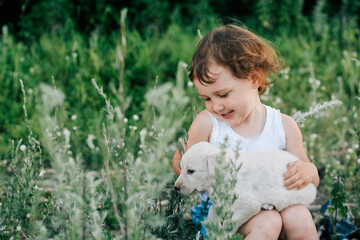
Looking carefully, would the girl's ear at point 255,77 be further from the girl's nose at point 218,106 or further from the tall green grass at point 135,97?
the tall green grass at point 135,97

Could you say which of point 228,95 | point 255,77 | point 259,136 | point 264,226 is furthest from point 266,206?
point 255,77

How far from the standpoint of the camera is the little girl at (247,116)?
7.29ft

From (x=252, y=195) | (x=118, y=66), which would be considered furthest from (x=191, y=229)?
(x=118, y=66)

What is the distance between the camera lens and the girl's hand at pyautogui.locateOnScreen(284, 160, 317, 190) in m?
2.22

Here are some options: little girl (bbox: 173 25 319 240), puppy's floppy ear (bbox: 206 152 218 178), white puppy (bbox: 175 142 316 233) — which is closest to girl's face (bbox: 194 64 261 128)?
little girl (bbox: 173 25 319 240)

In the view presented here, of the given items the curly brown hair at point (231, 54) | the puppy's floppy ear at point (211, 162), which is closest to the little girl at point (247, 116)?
the curly brown hair at point (231, 54)

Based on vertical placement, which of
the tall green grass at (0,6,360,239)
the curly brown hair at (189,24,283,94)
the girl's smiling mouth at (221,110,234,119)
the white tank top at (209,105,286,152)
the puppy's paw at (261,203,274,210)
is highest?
the curly brown hair at (189,24,283,94)

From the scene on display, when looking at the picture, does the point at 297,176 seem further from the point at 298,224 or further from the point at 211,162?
the point at 211,162

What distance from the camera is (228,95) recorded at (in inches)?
94.4

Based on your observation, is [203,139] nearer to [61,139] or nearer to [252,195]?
[252,195]

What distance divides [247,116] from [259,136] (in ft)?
0.53

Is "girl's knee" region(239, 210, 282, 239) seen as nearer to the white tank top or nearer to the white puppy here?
the white puppy

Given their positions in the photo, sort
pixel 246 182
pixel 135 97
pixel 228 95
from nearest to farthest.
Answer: pixel 246 182, pixel 228 95, pixel 135 97

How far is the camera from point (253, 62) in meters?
2.58
